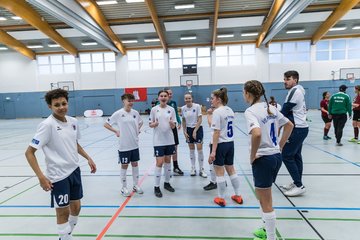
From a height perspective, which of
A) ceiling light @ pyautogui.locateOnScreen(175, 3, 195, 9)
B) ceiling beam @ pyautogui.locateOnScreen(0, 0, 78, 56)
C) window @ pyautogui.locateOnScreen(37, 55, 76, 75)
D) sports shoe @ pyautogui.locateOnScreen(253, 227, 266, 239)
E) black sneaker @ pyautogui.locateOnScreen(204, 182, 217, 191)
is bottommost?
black sneaker @ pyautogui.locateOnScreen(204, 182, 217, 191)

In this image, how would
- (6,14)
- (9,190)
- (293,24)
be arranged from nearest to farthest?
(9,190), (6,14), (293,24)

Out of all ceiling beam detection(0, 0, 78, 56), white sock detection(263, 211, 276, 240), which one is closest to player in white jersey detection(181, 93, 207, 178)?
white sock detection(263, 211, 276, 240)

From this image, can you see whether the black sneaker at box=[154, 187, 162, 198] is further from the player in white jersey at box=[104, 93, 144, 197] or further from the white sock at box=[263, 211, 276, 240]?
the white sock at box=[263, 211, 276, 240]

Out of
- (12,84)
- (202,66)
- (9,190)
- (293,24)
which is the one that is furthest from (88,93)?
(9,190)

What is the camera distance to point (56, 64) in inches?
1071

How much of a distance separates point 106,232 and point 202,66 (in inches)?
937

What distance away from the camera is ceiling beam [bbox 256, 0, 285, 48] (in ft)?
58.9

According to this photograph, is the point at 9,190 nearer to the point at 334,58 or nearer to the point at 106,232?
the point at 106,232

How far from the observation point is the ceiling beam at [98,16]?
57.1 ft

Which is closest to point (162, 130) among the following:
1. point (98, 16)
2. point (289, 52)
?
point (98, 16)

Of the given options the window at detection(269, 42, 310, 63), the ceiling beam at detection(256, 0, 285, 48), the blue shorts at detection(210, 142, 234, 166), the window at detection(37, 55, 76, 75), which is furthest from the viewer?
the window at detection(37, 55, 76, 75)

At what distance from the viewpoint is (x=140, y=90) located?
2600 centimetres

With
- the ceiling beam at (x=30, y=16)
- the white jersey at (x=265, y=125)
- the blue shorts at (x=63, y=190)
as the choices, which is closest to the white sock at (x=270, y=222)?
the white jersey at (x=265, y=125)

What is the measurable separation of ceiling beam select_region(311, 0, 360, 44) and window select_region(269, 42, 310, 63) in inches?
42.3
